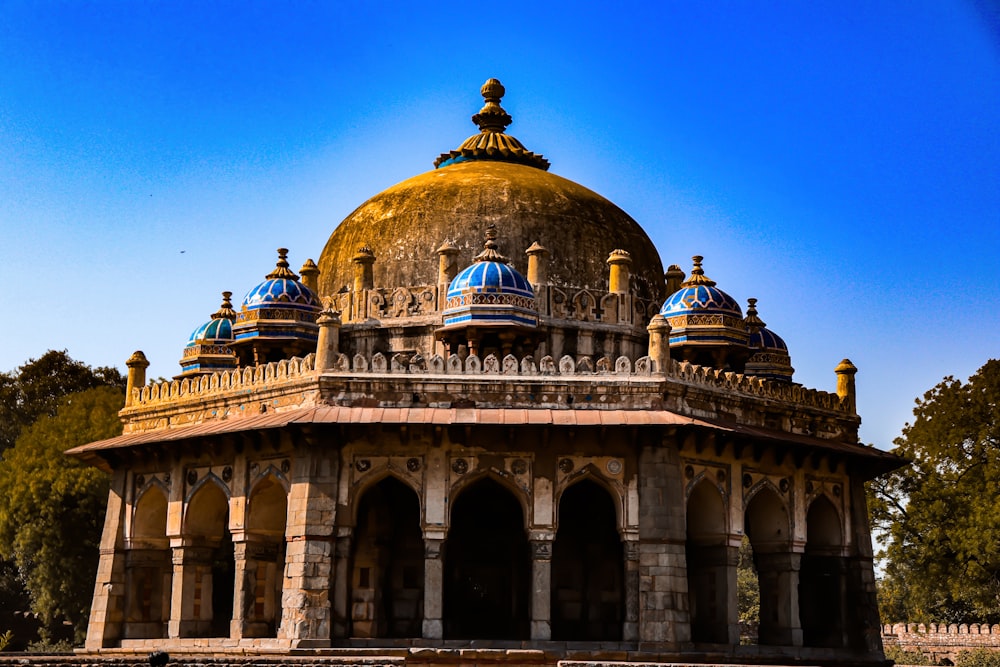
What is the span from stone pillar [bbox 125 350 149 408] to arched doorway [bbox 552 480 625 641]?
9753mm

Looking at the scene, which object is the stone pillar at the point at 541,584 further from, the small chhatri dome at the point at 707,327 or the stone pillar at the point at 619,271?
the stone pillar at the point at 619,271

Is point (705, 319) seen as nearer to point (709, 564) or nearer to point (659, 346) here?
point (659, 346)

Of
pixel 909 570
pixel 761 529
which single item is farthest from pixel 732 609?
pixel 909 570

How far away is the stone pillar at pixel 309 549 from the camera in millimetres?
24688

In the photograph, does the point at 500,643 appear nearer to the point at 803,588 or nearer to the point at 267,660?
the point at 267,660

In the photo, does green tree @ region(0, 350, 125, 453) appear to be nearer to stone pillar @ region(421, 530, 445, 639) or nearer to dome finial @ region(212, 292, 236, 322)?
dome finial @ region(212, 292, 236, 322)

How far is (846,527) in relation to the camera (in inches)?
1157

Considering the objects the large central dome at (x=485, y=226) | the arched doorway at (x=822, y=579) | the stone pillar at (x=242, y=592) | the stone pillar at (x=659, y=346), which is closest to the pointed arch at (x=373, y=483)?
the stone pillar at (x=242, y=592)

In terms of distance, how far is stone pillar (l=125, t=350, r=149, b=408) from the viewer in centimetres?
3145

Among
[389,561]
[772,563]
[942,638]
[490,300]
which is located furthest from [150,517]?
[942,638]

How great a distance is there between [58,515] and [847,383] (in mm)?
21574

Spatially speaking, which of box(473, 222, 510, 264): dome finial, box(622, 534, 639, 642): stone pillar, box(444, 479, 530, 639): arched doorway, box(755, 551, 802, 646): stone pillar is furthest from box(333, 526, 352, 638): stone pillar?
box(755, 551, 802, 646): stone pillar

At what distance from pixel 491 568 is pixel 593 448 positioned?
13.4 ft

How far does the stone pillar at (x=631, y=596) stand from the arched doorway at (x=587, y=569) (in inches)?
98.6
